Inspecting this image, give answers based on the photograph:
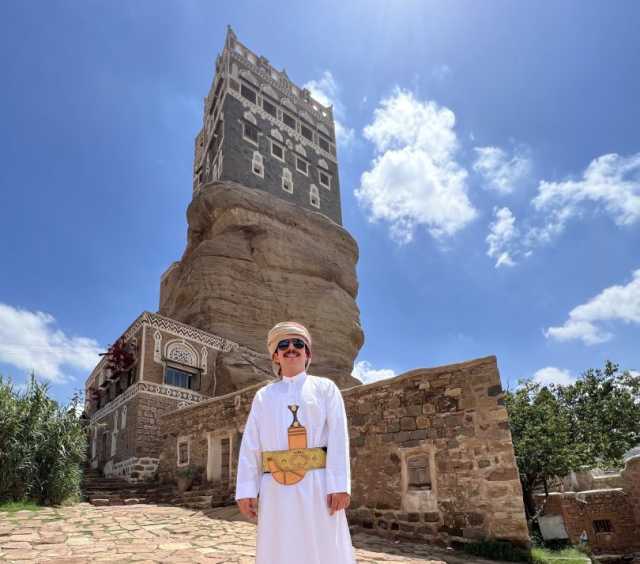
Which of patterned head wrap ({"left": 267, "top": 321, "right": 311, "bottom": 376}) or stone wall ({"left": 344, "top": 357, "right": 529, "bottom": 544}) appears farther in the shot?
stone wall ({"left": 344, "top": 357, "right": 529, "bottom": 544})

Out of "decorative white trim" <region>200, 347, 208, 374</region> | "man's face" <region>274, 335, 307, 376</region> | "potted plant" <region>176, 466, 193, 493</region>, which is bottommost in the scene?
"potted plant" <region>176, 466, 193, 493</region>

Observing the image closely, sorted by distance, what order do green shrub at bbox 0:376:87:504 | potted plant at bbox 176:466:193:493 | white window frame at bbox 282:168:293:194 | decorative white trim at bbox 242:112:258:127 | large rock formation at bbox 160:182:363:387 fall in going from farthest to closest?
1. decorative white trim at bbox 242:112:258:127
2. white window frame at bbox 282:168:293:194
3. large rock formation at bbox 160:182:363:387
4. potted plant at bbox 176:466:193:493
5. green shrub at bbox 0:376:87:504

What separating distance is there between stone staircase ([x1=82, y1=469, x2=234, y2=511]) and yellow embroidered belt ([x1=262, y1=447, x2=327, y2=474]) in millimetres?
7175

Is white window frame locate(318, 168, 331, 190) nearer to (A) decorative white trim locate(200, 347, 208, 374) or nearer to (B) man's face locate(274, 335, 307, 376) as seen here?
(A) decorative white trim locate(200, 347, 208, 374)

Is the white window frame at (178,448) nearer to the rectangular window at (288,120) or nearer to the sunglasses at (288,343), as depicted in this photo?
the sunglasses at (288,343)

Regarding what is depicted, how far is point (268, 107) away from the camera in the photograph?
36.7 m

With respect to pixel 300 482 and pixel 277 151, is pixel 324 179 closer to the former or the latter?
pixel 277 151

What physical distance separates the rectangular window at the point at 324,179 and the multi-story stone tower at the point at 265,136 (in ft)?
0.12

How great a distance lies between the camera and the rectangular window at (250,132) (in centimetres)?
3381

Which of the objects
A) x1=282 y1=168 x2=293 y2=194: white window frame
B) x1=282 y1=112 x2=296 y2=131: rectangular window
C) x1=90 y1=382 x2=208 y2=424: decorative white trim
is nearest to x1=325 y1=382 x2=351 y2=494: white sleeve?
x1=90 y1=382 x2=208 y2=424: decorative white trim

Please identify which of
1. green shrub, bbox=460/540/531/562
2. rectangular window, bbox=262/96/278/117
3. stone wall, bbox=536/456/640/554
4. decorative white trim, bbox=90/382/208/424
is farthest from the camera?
rectangular window, bbox=262/96/278/117

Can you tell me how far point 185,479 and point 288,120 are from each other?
105ft

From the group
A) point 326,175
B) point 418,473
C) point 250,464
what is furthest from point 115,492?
point 326,175

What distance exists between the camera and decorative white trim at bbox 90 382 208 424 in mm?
17823
